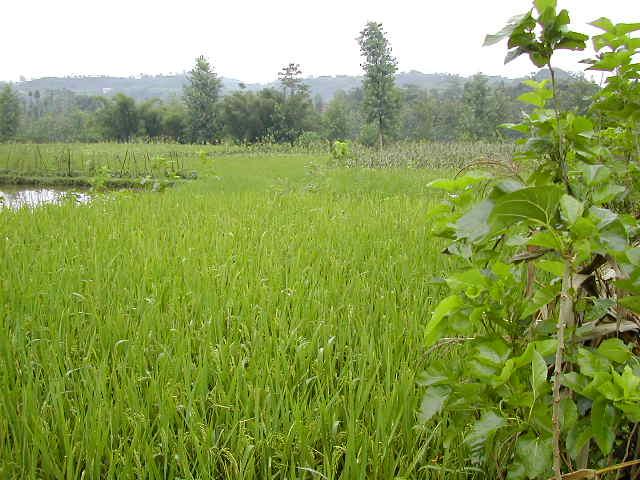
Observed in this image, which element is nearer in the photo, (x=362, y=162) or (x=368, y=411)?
(x=368, y=411)

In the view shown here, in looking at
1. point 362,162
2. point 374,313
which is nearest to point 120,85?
point 362,162

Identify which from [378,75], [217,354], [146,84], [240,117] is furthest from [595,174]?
[146,84]

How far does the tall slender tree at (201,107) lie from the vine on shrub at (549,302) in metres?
36.3

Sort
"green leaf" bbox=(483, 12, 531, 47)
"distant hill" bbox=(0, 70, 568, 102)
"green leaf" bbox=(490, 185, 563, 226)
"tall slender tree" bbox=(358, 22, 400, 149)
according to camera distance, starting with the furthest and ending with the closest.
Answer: "distant hill" bbox=(0, 70, 568, 102) → "tall slender tree" bbox=(358, 22, 400, 149) → "green leaf" bbox=(483, 12, 531, 47) → "green leaf" bbox=(490, 185, 563, 226)

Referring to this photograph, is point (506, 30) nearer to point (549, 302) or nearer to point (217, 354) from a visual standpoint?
point (549, 302)

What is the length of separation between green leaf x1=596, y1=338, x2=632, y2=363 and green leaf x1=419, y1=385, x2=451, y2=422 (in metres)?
0.27

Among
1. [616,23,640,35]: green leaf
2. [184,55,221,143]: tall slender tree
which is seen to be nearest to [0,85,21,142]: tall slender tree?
[184,55,221,143]: tall slender tree

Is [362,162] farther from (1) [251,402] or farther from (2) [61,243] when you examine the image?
(1) [251,402]

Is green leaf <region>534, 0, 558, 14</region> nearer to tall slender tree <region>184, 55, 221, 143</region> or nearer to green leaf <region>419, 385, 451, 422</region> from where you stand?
green leaf <region>419, 385, 451, 422</region>

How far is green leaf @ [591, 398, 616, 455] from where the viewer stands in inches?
26.5

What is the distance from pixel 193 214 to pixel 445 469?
11.7 feet

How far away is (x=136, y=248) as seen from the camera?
2803 millimetres

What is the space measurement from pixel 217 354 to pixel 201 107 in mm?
36934

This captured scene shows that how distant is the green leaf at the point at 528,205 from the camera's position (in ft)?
1.81
